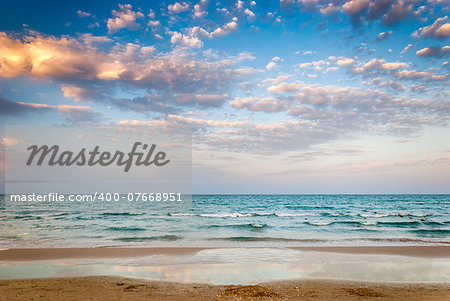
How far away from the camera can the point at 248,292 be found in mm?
6840

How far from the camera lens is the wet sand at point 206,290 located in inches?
266

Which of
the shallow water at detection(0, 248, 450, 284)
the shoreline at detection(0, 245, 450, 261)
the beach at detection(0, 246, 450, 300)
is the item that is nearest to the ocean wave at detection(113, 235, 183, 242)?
the shoreline at detection(0, 245, 450, 261)

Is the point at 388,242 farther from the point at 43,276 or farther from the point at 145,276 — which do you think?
the point at 43,276

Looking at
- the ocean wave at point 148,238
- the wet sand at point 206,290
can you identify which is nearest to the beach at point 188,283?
the wet sand at point 206,290

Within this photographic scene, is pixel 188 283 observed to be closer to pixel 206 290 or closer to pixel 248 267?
pixel 206 290

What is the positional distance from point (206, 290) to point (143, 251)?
6.92 meters

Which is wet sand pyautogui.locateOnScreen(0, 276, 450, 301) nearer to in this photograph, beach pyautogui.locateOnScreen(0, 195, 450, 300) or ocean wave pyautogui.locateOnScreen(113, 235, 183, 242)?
beach pyautogui.locateOnScreen(0, 195, 450, 300)

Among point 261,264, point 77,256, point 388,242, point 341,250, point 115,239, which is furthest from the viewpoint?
point 115,239

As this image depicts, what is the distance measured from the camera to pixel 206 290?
7.26 meters

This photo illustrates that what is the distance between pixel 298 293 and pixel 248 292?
4.28ft

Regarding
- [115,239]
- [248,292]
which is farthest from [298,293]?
[115,239]

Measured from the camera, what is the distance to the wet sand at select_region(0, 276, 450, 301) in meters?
6.75

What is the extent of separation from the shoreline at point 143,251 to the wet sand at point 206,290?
399cm

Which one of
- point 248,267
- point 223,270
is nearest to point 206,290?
point 223,270
